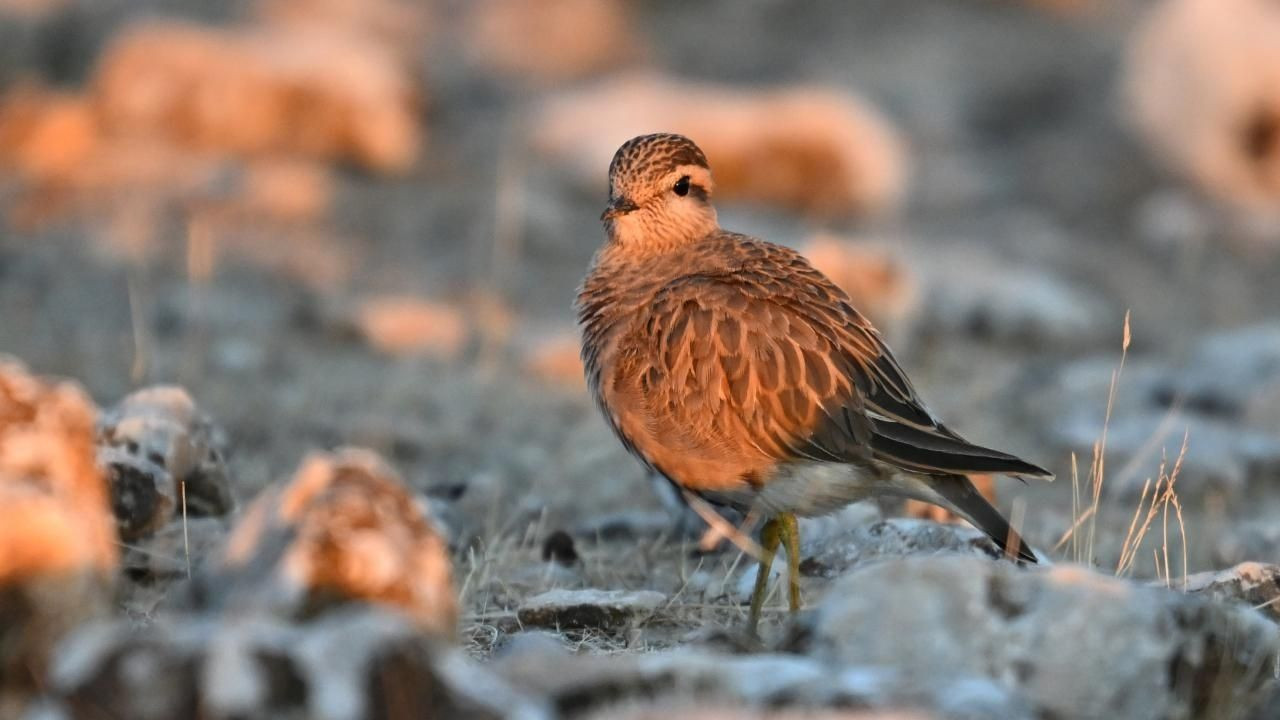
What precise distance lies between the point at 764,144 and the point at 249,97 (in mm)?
4314

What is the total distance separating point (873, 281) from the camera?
34.7ft

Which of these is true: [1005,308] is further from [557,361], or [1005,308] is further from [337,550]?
[337,550]

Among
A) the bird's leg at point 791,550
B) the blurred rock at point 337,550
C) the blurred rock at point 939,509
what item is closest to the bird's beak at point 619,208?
the bird's leg at point 791,550

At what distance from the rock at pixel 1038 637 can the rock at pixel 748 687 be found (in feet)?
0.30

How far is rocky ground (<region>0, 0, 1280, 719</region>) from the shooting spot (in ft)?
11.4

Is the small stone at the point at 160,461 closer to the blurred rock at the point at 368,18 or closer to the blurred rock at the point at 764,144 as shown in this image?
the blurred rock at the point at 764,144

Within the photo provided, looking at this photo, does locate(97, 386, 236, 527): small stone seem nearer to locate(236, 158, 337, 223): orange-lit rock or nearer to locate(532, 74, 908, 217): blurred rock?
locate(236, 158, 337, 223): orange-lit rock

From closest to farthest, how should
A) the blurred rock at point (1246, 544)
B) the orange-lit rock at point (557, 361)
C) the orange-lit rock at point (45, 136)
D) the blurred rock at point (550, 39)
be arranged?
the blurred rock at point (1246, 544) < the orange-lit rock at point (557, 361) < the orange-lit rock at point (45, 136) < the blurred rock at point (550, 39)

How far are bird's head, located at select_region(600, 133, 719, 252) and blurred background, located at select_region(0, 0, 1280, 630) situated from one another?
3.85ft

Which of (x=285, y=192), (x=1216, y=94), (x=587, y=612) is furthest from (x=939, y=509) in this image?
(x=1216, y=94)

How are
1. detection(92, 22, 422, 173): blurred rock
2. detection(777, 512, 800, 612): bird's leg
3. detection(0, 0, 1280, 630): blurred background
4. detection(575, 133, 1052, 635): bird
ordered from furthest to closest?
1. detection(92, 22, 422, 173): blurred rock
2. detection(0, 0, 1280, 630): blurred background
3. detection(575, 133, 1052, 635): bird
4. detection(777, 512, 800, 612): bird's leg

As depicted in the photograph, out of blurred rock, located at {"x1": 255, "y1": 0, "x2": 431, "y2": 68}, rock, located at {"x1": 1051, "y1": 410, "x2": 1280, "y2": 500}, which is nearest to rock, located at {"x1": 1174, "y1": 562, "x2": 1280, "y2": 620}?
rock, located at {"x1": 1051, "y1": 410, "x2": 1280, "y2": 500}

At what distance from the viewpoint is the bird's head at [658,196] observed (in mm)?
6098

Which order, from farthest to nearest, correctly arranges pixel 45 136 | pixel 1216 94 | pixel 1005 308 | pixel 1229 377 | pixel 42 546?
pixel 1216 94 < pixel 45 136 < pixel 1005 308 < pixel 1229 377 < pixel 42 546
